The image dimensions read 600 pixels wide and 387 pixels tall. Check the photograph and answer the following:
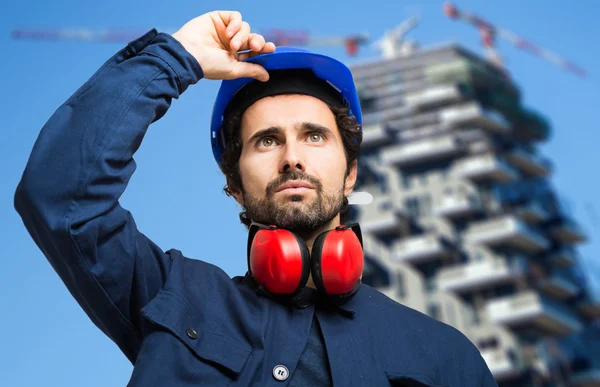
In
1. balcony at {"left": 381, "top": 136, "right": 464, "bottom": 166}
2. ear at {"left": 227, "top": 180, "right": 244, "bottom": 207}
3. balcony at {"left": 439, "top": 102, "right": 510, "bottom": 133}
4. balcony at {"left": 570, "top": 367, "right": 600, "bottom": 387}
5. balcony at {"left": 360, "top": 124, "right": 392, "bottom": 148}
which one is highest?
balcony at {"left": 439, "top": 102, "right": 510, "bottom": 133}

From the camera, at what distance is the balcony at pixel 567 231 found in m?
47.0

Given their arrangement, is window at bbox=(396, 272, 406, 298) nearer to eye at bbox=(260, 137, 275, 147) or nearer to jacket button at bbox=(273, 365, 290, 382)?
eye at bbox=(260, 137, 275, 147)

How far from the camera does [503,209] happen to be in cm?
4444

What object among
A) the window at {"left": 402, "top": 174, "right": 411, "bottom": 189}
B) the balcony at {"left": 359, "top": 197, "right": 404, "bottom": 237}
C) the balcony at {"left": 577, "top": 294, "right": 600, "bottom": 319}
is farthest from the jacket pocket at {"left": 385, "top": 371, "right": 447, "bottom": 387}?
the balcony at {"left": 577, "top": 294, "right": 600, "bottom": 319}

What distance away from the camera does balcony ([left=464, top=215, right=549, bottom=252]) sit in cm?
4209

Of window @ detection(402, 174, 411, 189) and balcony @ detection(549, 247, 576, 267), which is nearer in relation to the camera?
balcony @ detection(549, 247, 576, 267)

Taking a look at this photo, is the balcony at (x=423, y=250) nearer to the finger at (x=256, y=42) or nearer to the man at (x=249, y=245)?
the man at (x=249, y=245)

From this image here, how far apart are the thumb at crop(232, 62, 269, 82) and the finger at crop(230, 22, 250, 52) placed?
0.07 m

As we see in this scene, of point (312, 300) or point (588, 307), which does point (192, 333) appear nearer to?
point (312, 300)

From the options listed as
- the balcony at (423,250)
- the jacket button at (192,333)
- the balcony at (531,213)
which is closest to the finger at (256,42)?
the jacket button at (192,333)

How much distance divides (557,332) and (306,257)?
138 ft

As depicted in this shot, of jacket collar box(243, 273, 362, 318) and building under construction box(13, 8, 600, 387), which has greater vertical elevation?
building under construction box(13, 8, 600, 387)

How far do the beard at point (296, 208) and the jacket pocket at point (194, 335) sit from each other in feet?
1.45

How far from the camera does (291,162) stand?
2443 mm
